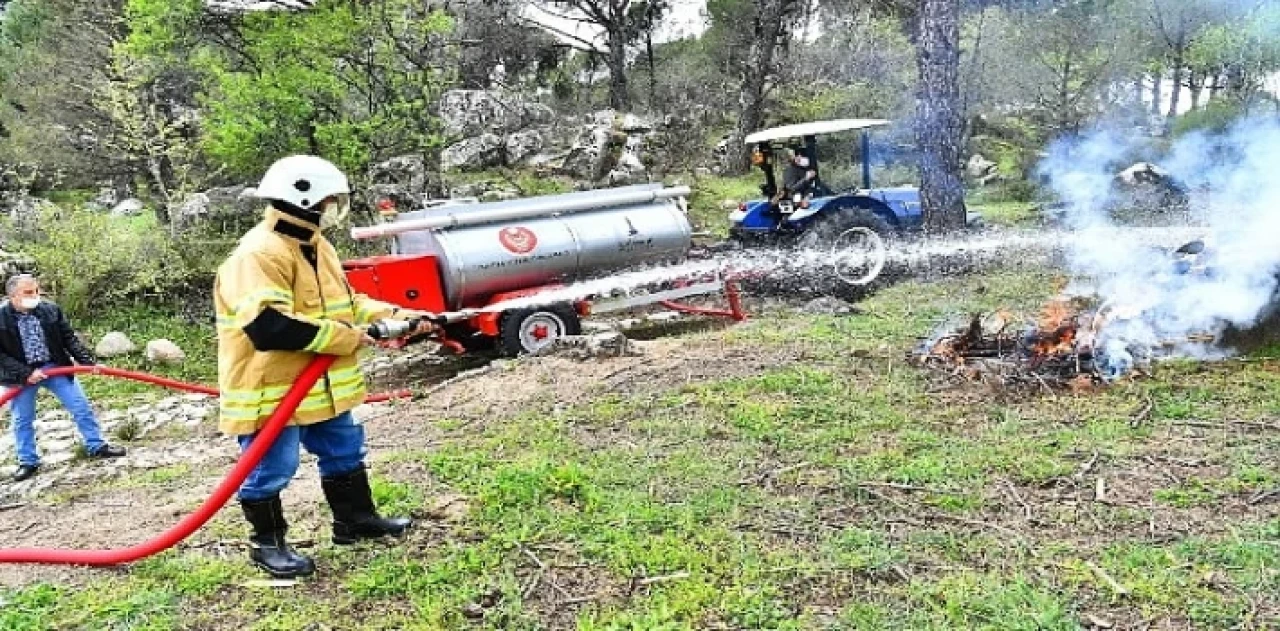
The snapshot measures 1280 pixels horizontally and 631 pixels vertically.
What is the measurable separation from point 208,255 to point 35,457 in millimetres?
6336

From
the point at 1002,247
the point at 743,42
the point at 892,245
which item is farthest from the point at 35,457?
the point at 743,42

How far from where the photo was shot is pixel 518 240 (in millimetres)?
9195

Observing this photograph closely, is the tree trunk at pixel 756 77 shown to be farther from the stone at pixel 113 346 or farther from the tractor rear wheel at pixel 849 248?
the stone at pixel 113 346

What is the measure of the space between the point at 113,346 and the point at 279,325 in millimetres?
9235

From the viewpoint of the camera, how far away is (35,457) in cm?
721

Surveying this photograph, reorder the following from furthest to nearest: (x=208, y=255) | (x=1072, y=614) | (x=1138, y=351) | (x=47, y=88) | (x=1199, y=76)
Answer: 1. (x=1199, y=76)
2. (x=47, y=88)
3. (x=208, y=255)
4. (x=1138, y=351)
5. (x=1072, y=614)

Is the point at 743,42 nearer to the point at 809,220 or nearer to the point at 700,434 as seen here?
the point at 809,220

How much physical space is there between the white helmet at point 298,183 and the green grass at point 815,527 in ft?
5.05

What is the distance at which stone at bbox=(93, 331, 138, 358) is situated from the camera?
11.1m

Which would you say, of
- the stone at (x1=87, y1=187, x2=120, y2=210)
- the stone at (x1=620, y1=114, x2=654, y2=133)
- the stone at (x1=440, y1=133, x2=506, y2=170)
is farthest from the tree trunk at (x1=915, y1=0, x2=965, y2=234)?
the stone at (x1=87, y1=187, x2=120, y2=210)

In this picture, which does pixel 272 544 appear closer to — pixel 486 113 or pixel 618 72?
pixel 486 113

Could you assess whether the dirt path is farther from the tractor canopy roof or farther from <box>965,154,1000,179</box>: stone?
<box>965,154,1000,179</box>: stone

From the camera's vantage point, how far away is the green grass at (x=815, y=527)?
131 inches

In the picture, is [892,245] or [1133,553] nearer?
[1133,553]
